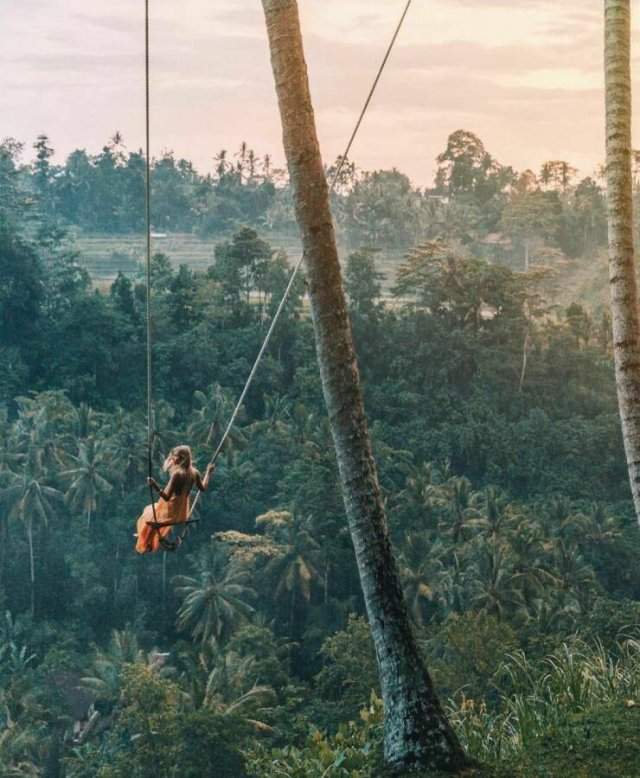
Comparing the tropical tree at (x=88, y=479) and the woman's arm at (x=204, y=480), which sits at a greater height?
the woman's arm at (x=204, y=480)

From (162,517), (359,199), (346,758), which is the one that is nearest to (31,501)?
(359,199)

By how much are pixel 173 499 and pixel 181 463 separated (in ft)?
0.65

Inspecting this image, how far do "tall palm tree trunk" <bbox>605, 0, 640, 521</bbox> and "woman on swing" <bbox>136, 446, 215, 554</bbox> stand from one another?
2.20 meters

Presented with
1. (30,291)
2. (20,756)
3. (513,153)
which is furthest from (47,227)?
(20,756)

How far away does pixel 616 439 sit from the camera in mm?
43844

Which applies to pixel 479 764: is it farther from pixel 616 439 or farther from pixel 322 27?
pixel 322 27

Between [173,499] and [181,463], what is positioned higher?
[181,463]

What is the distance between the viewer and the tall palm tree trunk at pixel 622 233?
18.0 ft

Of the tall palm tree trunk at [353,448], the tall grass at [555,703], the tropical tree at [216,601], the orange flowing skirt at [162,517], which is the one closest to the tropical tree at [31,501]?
the tropical tree at [216,601]

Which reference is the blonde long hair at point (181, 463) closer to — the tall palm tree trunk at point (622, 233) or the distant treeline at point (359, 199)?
the tall palm tree trunk at point (622, 233)

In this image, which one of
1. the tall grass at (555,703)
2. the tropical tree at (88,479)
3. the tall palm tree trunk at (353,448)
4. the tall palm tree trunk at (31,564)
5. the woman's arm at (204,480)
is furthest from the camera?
the tropical tree at (88,479)

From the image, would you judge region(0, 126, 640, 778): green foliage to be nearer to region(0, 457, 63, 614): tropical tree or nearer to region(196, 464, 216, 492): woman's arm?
region(0, 457, 63, 614): tropical tree

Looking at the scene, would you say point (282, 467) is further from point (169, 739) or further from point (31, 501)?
point (169, 739)

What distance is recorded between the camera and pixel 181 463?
21.3 ft
